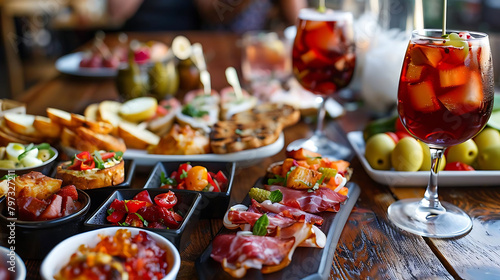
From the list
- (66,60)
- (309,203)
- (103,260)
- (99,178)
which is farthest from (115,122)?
(66,60)

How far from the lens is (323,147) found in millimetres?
1872

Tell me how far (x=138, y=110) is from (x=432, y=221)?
1335 mm

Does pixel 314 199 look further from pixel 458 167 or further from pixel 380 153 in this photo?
pixel 458 167

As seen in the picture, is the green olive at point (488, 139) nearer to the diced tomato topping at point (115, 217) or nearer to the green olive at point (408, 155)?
the green olive at point (408, 155)

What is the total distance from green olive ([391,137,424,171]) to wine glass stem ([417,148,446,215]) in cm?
19

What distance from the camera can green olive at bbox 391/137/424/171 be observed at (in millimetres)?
1513

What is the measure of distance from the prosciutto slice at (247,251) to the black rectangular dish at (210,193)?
0.22 m

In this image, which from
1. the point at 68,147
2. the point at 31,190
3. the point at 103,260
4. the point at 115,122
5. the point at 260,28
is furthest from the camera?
the point at 260,28

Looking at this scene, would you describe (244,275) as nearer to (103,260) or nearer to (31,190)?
(103,260)

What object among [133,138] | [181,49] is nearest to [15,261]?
[133,138]

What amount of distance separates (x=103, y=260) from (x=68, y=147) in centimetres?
92

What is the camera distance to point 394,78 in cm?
217

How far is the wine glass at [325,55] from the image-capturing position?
180 centimetres

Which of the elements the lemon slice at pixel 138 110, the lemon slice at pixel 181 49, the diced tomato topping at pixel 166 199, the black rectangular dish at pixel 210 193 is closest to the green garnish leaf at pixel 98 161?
the black rectangular dish at pixel 210 193
